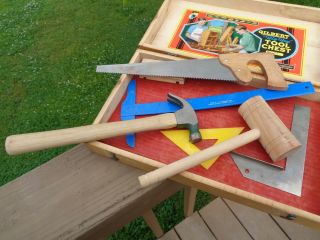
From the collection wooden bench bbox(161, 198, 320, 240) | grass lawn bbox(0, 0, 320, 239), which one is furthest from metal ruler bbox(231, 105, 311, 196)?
grass lawn bbox(0, 0, 320, 239)

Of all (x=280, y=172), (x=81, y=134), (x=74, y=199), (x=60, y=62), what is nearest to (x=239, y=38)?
(x=280, y=172)

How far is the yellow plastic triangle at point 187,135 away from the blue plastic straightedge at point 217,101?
105 mm

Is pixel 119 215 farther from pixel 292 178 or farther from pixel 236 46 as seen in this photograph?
pixel 236 46

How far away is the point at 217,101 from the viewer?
1.27m

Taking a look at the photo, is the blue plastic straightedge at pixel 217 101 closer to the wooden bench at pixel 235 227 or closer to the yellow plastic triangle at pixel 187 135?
the yellow plastic triangle at pixel 187 135

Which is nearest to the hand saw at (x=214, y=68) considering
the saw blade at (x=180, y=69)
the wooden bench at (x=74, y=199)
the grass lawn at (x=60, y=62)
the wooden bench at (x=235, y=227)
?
the saw blade at (x=180, y=69)

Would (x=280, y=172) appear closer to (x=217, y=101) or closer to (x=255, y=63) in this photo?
(x=217, y=101)

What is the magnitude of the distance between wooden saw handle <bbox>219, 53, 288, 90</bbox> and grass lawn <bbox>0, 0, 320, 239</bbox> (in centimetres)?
112

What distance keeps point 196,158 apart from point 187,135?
0.16 meters

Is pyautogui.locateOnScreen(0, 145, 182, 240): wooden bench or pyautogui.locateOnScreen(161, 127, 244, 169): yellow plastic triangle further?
pyautogui.locateOnScreen(161, 127, 244, 169): yellow plastic triangle

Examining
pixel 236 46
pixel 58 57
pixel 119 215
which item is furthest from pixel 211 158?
pixel 58 57

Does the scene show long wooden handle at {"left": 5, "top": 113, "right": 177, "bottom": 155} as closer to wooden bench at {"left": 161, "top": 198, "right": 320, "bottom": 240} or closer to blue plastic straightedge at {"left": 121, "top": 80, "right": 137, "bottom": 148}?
blue plastic straightedge at {"left": 121, "top": 80, "right": 137, "bottom": 148}

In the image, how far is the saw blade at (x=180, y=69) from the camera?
4.37 feet

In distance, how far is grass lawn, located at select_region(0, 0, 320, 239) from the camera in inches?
92.0
